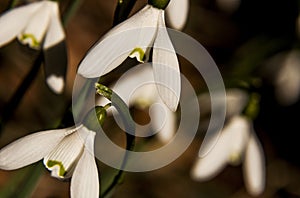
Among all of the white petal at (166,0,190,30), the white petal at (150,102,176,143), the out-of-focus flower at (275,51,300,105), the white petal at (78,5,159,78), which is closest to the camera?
the white petal at (78,5,159,78)

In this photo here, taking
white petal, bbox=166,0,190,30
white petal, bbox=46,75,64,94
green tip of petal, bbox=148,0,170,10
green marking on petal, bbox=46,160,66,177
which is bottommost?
white petal, bbox=46,75,64,94

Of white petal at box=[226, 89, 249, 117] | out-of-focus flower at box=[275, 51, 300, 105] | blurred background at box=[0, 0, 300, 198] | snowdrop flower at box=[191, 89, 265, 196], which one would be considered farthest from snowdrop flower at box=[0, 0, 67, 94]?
out-of-focus flower at box=[275, 51, 300, 105]

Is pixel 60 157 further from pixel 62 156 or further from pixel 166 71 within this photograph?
pixel 166 71

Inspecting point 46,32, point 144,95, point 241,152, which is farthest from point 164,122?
point 46,32

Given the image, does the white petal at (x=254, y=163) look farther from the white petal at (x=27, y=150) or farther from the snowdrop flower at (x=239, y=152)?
the white petal at (x=27, y=150)

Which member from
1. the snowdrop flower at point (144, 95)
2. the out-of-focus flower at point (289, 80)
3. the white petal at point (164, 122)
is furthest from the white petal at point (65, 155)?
the out-of-focus flower at point (289, 80)

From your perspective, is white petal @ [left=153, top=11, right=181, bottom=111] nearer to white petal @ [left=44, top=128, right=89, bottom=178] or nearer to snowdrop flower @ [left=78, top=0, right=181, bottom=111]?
snowdrop flower @ [left=78, top=0, right=181, bottom=111]

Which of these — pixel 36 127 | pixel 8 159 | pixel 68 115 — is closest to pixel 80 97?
pixel 68 115
